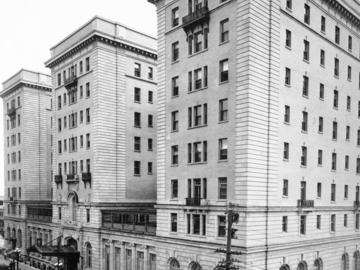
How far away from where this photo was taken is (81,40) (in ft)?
175

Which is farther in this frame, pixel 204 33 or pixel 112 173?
pixel 112 173

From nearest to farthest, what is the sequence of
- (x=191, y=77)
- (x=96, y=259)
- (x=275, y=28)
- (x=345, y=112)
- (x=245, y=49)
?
(x=245, y=49), (x=275, y=28), (x=191, y=77), (x=345, y=112), (x=96, y=259)

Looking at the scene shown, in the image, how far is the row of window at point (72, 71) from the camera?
54062 mm

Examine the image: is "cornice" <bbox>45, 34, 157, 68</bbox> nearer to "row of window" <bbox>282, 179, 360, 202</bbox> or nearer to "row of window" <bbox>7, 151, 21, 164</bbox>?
"row of window" <bbox>7, 151, 21, 164</bbox>

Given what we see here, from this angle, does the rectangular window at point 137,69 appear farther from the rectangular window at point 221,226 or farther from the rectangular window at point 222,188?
the rectangular window at point 221,226

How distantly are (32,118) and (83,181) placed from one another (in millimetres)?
27062

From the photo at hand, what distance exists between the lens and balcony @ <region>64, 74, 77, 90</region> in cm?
5556

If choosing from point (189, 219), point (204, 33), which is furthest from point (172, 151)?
point (204, 33)

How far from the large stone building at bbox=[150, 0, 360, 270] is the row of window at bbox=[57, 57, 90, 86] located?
1696 cm

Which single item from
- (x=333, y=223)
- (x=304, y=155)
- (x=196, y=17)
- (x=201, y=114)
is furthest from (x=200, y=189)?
(x=333, y=223)

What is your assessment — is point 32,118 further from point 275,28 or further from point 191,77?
point 275,28

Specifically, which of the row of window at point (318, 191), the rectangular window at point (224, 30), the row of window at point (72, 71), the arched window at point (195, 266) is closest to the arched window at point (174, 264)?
the arched window at point (195, 266)

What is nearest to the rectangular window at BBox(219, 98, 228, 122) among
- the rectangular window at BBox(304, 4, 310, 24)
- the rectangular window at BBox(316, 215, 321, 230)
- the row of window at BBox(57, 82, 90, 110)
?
the rectangular window at BBox(304, 4, 310, 24)

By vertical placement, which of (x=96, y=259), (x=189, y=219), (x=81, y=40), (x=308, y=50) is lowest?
(x=96, y=259)
